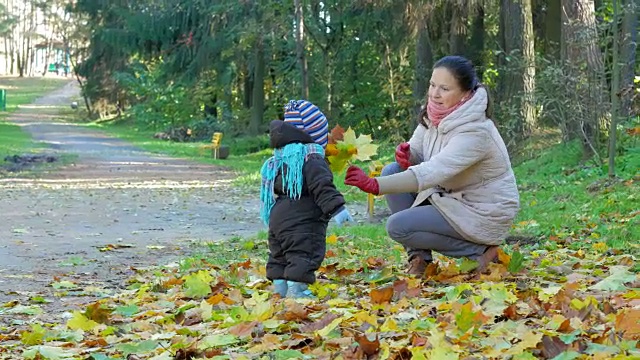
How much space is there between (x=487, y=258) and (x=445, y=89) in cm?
107

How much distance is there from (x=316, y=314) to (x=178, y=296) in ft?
4.66

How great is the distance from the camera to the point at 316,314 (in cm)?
512

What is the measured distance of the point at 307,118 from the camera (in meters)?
6.36

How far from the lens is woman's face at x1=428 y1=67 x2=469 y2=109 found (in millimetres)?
6320

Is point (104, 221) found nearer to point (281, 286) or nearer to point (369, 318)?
point (281, 286)

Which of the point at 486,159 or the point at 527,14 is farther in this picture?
the point at 527,14

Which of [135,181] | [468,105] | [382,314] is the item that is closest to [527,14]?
[135,181]

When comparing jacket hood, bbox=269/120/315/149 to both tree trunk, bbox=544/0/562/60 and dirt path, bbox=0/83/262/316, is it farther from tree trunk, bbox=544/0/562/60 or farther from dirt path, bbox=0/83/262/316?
tree trunk, bbox=544/0/562/60

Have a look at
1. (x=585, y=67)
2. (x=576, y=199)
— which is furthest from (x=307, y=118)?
(x=585, y=67)

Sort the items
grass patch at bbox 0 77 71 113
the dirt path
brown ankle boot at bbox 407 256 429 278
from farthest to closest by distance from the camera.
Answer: grass patch at bbox 0 77 71 113 < the dirt path < brown ankle boot at bbox 407 256 429 278

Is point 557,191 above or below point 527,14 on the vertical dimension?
below

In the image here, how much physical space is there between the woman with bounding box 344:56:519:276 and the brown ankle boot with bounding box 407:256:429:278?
0.01 meters

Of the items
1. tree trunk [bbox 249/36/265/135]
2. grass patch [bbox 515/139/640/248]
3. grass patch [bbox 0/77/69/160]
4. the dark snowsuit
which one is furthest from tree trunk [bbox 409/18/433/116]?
the dark snowsuit

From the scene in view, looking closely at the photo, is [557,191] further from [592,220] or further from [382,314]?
[382,314]
